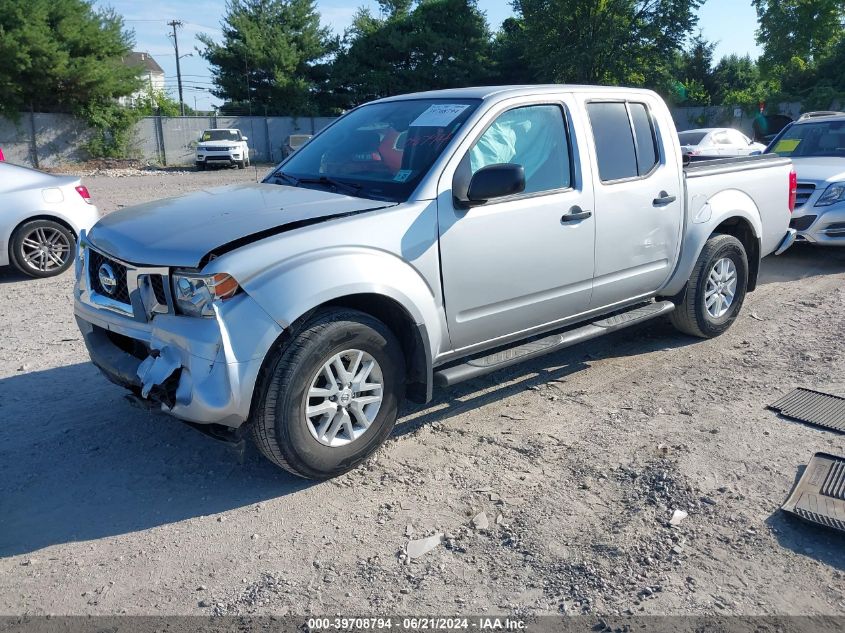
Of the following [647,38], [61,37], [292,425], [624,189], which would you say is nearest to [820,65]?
[647,38]

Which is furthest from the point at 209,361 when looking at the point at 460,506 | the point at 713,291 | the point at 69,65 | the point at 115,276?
the point at 69,65

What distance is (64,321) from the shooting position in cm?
664

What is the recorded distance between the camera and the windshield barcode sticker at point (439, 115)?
171 inches

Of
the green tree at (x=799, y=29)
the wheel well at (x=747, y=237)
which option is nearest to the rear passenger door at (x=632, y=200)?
the wheel well at (x=747, y=237)

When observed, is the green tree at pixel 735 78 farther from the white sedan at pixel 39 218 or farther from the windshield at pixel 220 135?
the white sedan at pixel 39 218

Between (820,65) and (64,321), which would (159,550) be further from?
(820,65)

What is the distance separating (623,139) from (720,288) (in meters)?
1.72

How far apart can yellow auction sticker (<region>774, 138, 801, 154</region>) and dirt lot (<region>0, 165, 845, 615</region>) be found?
6112 mm

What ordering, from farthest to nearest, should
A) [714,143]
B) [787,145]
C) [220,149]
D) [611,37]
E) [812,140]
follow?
[611,37]
[220,149]
[714,143]
[787,145]
[812,140]

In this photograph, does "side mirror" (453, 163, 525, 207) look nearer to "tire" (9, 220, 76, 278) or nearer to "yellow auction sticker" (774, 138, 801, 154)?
"tire" (9, 220, 76, 278)

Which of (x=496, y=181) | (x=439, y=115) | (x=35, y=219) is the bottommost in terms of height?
(x=35, y=219)

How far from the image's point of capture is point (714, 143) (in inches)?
739

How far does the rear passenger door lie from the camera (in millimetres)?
4902

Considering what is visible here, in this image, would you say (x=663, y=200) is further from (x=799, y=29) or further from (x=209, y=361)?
(x=799, y=29)
